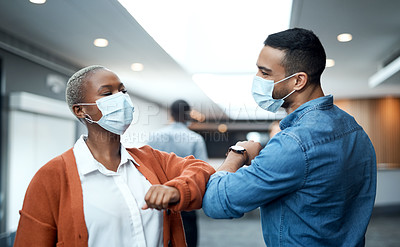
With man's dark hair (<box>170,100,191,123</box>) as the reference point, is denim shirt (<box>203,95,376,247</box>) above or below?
below

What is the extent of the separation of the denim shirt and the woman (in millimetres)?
144

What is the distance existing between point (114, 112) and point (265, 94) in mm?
513

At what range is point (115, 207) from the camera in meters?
1.09

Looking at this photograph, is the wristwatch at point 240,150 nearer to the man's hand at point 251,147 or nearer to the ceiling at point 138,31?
the man's hand at point 251,147

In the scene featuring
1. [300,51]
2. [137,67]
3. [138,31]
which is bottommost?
[300,51]

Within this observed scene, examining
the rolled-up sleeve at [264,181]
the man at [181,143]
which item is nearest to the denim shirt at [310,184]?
the rolled-up sleeve at [264,181]

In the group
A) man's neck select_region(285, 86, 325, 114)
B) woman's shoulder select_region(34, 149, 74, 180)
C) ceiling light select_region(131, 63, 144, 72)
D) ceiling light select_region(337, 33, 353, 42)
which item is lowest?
woman's shoulder select_region(34, 149, 74, 180)

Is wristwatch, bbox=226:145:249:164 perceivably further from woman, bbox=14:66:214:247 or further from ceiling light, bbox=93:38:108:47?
ceiling light, bbox=93:38:108:47

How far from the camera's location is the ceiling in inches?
105

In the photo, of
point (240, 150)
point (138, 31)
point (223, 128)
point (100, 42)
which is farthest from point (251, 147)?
point (223, 128)

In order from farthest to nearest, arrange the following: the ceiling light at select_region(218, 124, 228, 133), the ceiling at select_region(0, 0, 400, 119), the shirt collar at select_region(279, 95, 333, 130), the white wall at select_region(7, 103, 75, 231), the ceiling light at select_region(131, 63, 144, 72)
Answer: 1. the ceiling light at select_region(218, 124, 228, 133)
2. the ceiling light at select_region(131, 63, 144, 72)
3. the white wall at select_region(7, 103, 75, 231)
4. the ceiling at select_region(0, 0, 400, 119)
5. the shirt collar at select_region(279, 95, 333, 130)

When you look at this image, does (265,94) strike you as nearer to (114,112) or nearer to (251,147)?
(251,147)

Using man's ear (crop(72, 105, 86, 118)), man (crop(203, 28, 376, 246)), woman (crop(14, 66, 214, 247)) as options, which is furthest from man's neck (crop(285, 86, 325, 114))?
man's ear (crop(72, 105, 86, 118))

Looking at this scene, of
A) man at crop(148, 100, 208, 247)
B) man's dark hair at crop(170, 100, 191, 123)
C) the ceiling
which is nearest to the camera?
the ceiling
